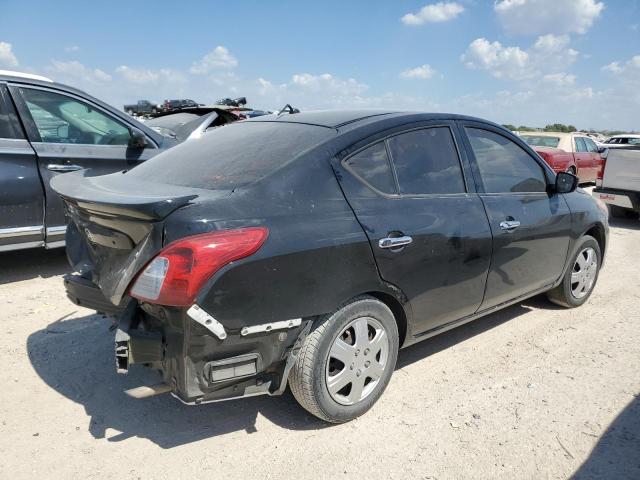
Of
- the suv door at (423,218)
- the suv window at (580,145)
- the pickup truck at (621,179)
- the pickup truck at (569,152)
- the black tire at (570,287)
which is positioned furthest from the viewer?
the suv window at (580,145)

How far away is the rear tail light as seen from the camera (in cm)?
216

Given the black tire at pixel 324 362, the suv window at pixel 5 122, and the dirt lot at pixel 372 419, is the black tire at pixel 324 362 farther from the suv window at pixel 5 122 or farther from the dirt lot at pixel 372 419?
the suv window at pixel 5 122

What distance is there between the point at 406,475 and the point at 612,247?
617 centimetres

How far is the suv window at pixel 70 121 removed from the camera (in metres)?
4.80

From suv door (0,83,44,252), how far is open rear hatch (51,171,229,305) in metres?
1.89

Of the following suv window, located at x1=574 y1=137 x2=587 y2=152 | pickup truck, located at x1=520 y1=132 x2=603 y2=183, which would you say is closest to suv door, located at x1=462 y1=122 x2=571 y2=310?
pickup truck, located at x1=520 y1=132 x2=603 y2=183

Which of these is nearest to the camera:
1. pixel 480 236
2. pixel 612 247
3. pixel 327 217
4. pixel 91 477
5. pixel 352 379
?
pixel 91 477

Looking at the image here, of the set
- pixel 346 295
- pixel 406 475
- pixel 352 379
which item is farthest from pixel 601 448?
pixel 346 295

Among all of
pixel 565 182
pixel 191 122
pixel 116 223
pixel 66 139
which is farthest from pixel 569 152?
pixel 116 223

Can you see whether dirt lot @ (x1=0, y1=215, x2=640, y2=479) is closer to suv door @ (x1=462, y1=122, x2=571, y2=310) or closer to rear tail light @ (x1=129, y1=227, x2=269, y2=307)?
suv door @ (x1=462, y1=122, x2=571, y2=310)

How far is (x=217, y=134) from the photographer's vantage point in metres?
3.48

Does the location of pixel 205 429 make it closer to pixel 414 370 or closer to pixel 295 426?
pixel 295 426

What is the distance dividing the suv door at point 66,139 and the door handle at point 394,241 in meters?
3.04

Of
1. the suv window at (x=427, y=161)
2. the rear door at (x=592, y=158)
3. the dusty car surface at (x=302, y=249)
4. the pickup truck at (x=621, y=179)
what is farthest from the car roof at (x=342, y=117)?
A: the rear door at (x=592, y=158)
